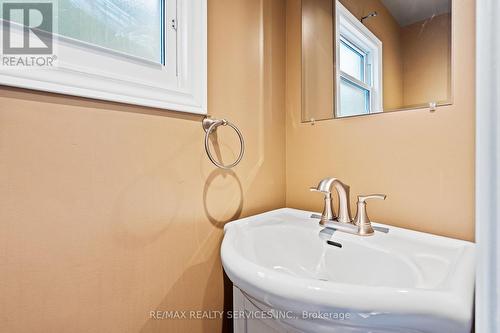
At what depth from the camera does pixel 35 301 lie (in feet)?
1.67

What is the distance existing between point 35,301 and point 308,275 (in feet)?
2.26

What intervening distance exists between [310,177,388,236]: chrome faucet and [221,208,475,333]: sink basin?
0.9 inches

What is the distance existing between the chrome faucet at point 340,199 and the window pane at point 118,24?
0.63 metres

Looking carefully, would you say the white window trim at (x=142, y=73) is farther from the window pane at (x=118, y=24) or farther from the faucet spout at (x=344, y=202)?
the faucet spout at (x=344, y=202)

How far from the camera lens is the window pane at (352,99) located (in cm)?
82

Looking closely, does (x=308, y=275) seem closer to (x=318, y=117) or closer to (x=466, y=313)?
(x=466, y=313)

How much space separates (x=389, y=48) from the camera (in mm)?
784

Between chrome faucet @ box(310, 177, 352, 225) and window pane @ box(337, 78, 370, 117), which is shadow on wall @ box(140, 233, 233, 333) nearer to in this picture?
chrome faucet @ box(310, 177, 352, 225)

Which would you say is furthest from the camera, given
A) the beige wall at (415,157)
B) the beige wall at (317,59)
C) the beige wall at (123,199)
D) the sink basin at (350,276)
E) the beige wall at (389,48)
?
the beige wall at (317,59)

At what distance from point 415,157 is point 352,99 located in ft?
0.95

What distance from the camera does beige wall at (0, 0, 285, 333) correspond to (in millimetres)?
499

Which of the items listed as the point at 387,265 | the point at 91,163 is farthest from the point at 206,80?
the point at 387,265

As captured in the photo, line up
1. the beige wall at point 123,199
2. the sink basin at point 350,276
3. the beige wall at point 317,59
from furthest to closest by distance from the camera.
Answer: the beige wall at point 317,59
the beige wall at point 123,199
the sink basin at point 350,276

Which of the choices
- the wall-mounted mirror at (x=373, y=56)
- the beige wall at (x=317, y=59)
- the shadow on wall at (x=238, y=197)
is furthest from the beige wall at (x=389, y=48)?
the shadow on wall at (x=238, y=197)
